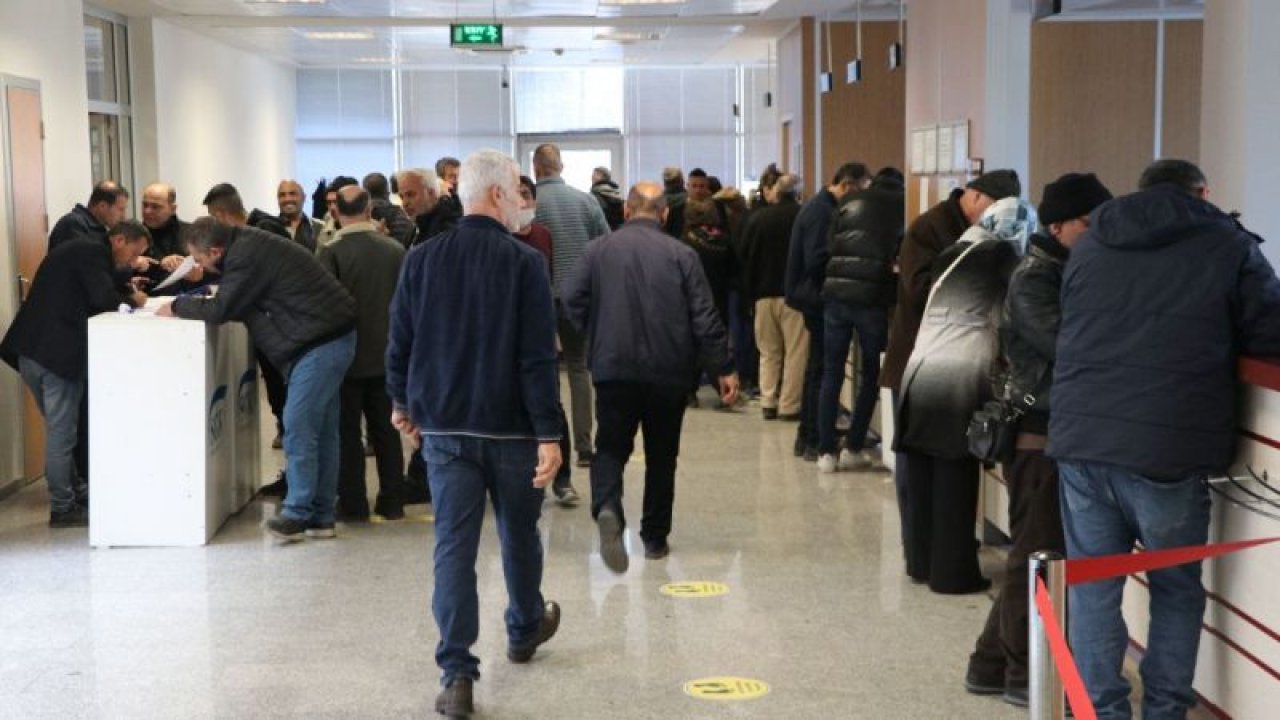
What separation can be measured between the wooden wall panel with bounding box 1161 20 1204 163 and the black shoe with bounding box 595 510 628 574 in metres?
4.35

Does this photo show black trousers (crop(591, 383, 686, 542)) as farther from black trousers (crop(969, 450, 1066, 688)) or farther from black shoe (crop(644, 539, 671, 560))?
black trousers (crop(969, 450, 1066, 688))

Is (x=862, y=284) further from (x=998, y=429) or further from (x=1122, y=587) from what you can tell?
(x=1122, y=587)

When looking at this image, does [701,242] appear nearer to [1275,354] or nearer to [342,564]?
[342,564]

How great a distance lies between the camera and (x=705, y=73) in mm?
23984

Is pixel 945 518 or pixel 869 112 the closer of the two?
pixel 945 518

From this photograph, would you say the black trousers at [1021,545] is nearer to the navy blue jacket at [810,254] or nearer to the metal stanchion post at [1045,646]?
the metal stanchion post at [1045,646]

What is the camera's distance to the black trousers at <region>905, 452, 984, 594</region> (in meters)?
5.76

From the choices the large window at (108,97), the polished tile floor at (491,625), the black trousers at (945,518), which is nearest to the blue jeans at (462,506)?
the polished tile floor at (491,625)

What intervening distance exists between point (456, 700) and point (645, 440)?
2.11m

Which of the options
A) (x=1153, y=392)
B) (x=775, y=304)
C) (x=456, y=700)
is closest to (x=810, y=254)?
(x=775, y=304)

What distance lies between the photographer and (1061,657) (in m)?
2.72

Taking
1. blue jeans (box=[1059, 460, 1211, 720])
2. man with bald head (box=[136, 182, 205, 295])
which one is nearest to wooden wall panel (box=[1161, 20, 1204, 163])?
blue jeans (box=[1059, 460, 1211, 720])

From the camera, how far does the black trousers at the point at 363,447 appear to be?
7324mm

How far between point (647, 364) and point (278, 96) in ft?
53.7
